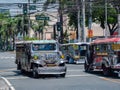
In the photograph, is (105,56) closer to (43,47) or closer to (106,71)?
(106,71)

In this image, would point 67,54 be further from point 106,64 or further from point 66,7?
point 106,64

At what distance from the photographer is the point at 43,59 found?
26.3 m

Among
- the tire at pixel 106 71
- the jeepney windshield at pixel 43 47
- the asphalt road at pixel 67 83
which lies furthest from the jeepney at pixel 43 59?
the tire at pixel 106 71

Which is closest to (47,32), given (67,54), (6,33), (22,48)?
(6,33)

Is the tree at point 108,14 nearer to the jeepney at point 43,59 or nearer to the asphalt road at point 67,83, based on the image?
the jeepney at point 43,59

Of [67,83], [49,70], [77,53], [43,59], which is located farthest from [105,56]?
[77,53]

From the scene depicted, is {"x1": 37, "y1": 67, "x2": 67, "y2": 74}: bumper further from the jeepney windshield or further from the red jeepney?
the red jeepney

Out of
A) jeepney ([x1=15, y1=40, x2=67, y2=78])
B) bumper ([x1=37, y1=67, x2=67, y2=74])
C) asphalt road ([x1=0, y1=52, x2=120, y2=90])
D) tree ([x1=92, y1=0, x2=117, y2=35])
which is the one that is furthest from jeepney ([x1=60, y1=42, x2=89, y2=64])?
tree ([x1=92, y1=0, x2=117, y2=35])

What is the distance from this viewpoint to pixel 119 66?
25688 mm

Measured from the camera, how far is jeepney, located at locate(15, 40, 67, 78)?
26.0 metres

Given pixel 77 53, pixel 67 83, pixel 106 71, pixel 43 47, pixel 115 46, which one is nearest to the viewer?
pixel 67 83

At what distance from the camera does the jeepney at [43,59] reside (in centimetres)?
2600

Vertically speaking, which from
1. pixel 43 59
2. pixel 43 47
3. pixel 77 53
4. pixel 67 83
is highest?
pixel 43 47

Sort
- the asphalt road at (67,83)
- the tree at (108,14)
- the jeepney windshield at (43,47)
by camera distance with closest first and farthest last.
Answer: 1. the asphalt road at (67,83)
2. the jeepney windshield at (43,47)
3. the tree at (108,14)
